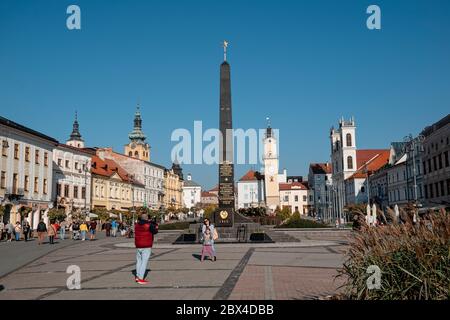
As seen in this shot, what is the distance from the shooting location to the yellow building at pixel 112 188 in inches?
2571

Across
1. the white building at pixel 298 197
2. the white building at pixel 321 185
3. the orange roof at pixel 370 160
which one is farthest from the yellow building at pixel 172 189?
the orange roof at pixel 370 160

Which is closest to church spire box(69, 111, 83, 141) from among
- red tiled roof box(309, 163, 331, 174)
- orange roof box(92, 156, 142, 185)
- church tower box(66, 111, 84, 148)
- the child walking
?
church tower box(66, 111, 84, 148)

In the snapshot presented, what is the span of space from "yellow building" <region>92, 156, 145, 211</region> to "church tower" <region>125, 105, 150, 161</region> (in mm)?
19829

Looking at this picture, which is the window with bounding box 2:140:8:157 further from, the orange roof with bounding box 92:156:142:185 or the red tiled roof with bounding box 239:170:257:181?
the red tiled roof with bounding box 239:170:257:181

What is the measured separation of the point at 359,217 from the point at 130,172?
80.4 meters

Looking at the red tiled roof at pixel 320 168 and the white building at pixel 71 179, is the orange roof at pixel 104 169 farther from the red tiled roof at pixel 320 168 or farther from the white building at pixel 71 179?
the red tiled roof at pixel 320 168

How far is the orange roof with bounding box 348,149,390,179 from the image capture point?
9312cm

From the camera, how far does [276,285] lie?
977 centimetres

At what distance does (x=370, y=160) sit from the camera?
3999 inches

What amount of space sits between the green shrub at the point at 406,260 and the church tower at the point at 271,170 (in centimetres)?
11260

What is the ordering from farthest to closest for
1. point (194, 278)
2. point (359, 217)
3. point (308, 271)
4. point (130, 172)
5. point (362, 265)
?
point (130, 172), point (308, 271), point (194, 278), point (359, 217), point (362, 265)

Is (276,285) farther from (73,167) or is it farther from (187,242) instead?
(73,167)

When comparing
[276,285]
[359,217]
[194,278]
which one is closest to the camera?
[359,217]
